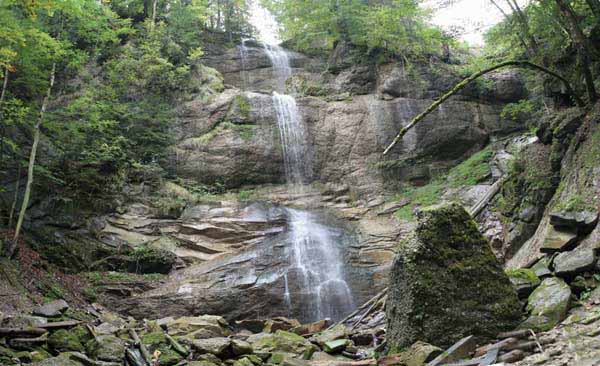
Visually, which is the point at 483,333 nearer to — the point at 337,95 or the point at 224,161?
the point at 224,161

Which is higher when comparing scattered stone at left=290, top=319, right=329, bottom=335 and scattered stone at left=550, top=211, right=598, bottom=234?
scattered stone at left=550, top=211, right=598, bottom=234

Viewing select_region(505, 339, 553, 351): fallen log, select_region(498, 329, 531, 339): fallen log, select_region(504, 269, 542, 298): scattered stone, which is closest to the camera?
select_region(505, 339, 553, 351): fallen log

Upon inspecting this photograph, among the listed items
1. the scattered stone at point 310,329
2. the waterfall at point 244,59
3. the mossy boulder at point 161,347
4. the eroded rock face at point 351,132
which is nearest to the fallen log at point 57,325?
the mossy boulder at point 161,347

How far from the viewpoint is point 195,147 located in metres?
19.4

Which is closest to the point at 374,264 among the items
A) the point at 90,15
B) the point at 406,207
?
the point at 406,207

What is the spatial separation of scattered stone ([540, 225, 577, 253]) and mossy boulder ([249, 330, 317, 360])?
4.13 m

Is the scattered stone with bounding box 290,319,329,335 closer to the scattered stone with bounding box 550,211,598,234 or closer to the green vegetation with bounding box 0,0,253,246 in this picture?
the scattered stone with bounding box 550,211,598,234

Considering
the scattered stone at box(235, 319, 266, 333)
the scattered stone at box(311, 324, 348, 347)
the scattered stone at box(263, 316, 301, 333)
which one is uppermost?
the scattered stone at box(311, 324, 348, 347)

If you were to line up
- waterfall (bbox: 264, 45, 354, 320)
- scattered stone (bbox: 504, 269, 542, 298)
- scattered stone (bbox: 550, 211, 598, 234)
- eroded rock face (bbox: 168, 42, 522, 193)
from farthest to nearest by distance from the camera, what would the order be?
eroded rock face (bbox: 168, 42, 522, 193)
waterfall (bbox: 264, 45, 354, 320)
scattered stone (bbox: 550, 211, 598, 234)
scattered stone (bbox: 504, 269, 542, 298)

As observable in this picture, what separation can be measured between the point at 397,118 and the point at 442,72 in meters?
3.58

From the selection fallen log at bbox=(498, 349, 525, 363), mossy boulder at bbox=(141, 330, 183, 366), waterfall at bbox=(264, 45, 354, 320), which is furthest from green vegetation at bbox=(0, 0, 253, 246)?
fallen log at bbox=(498, 349, 525, 363)

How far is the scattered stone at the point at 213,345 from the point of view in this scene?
7264 millimetres

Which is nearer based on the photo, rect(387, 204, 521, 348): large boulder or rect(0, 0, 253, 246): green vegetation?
rect(387, 204, 521, 348): large boulder

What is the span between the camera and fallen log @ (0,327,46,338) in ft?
20.2
